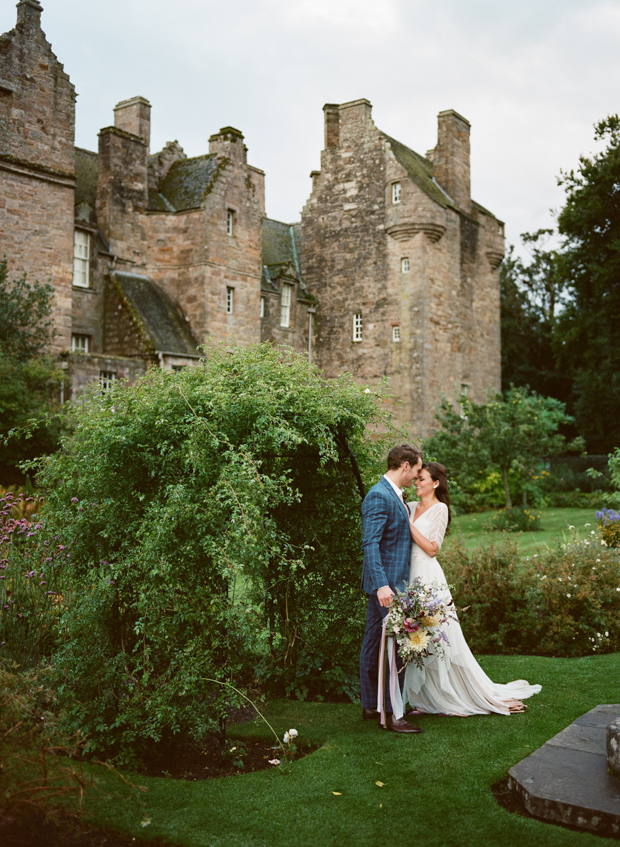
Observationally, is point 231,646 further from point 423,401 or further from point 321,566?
point 423,401

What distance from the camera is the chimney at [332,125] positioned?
3406 cm

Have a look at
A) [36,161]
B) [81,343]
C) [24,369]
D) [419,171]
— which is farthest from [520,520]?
[419,171]

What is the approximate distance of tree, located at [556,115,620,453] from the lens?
3114cm

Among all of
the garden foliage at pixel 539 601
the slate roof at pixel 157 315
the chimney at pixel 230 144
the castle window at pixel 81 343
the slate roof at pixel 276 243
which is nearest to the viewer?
the garden foliage at pixel 539 601

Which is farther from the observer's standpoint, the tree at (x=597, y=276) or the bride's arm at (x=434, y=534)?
the tree at (x=597, y=276)

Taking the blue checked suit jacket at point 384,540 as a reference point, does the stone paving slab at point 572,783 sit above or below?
below

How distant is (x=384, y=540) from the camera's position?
5.95m

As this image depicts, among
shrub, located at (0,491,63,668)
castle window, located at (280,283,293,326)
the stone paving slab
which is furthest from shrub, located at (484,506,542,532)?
castle window, located at (280,283,293,326)

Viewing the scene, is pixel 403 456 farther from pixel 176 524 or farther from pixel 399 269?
pixel 399 269

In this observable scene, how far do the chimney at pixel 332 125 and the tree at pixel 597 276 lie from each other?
1009cm

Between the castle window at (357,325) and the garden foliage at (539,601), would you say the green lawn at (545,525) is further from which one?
the castle window at (357,325)

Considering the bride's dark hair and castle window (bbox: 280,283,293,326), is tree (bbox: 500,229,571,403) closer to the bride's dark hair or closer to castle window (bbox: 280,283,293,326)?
castle window (bbox: 280,283,293,326)

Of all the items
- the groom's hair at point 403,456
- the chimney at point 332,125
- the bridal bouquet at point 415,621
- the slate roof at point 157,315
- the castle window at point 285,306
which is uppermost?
the chimney at point 332,125

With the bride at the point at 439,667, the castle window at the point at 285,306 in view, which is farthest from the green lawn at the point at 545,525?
the castle window at the point at 285,306
